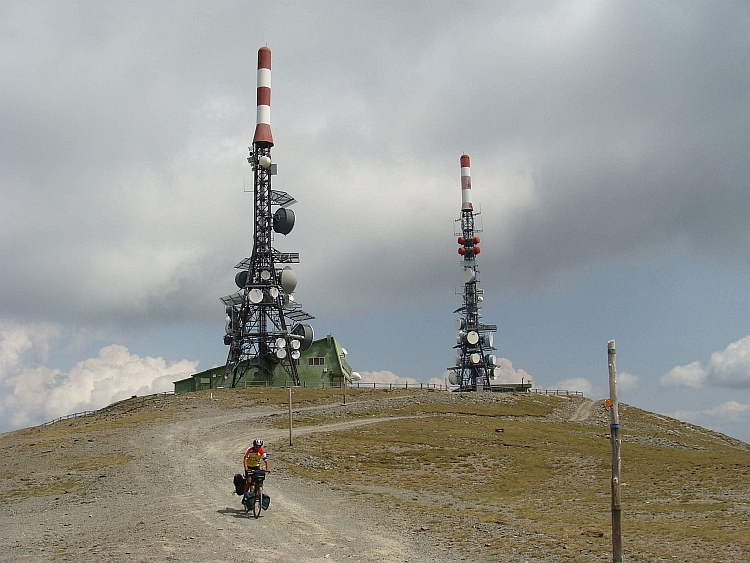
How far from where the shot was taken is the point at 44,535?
20891 mm

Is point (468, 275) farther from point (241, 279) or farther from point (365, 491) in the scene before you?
point (365, 491)

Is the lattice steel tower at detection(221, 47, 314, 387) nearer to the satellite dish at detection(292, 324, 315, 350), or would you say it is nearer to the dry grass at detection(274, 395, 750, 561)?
the satellite dish at detection(292, 324, 315, 350)

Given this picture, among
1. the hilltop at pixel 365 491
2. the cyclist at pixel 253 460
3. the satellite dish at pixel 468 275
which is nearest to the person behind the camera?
the hilltop at pixel 365 491

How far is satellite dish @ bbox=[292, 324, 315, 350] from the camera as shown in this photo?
88.4m

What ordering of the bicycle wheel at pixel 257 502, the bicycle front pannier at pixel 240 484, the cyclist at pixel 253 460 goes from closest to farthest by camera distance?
the bicycle wheel at pixel 257 502 < the cyclist at pixel 253 460 < the bicycle front pannier at pixel 240 484

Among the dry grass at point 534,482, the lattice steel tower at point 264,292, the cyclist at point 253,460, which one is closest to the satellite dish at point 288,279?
the lattice steel tower at point 264,292

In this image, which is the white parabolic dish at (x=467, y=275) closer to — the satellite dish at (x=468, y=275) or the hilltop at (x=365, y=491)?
the satellite dish at (x=468, y=275)

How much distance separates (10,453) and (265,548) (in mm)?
33704

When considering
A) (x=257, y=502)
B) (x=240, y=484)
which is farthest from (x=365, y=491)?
(x=240, y=484)

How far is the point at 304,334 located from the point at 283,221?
13828 mm

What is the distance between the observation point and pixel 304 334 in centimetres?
8881

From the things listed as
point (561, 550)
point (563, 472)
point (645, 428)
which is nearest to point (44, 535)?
point (561, 550)

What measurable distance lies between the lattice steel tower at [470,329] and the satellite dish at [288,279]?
30.0m

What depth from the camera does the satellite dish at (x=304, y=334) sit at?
88.4 m
